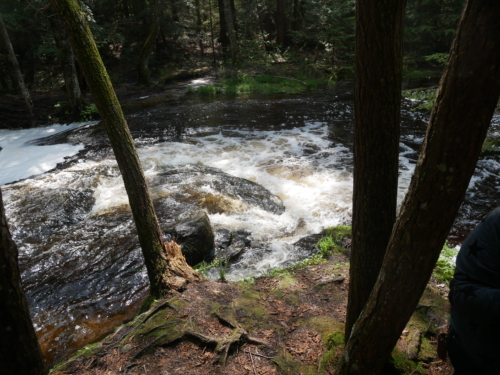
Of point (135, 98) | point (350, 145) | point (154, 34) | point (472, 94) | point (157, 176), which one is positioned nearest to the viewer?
point (472, 94)

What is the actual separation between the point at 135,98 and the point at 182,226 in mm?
13705

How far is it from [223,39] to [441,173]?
27812mm

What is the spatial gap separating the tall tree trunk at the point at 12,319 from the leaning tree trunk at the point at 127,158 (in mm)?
2243

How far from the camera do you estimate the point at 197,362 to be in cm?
277

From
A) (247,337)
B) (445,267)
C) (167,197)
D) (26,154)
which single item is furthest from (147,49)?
(247,337)

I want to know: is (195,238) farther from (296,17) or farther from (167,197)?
(296,17)

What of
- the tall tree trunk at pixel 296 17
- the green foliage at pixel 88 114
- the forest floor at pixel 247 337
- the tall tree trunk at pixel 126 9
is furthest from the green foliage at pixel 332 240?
the tall tree trunk at pixel 126 9

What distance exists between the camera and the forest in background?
1919cm

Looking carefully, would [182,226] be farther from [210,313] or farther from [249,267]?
[210,313]

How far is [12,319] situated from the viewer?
146 cm

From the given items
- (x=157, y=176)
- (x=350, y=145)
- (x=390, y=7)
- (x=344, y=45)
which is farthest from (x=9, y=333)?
(x=344, y=45)

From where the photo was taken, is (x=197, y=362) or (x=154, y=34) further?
(x=154, y=34)

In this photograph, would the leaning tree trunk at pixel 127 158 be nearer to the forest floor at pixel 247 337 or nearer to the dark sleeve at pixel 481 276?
the forest floor at pixel 247 337

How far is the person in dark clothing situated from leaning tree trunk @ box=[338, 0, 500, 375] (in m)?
0.19
